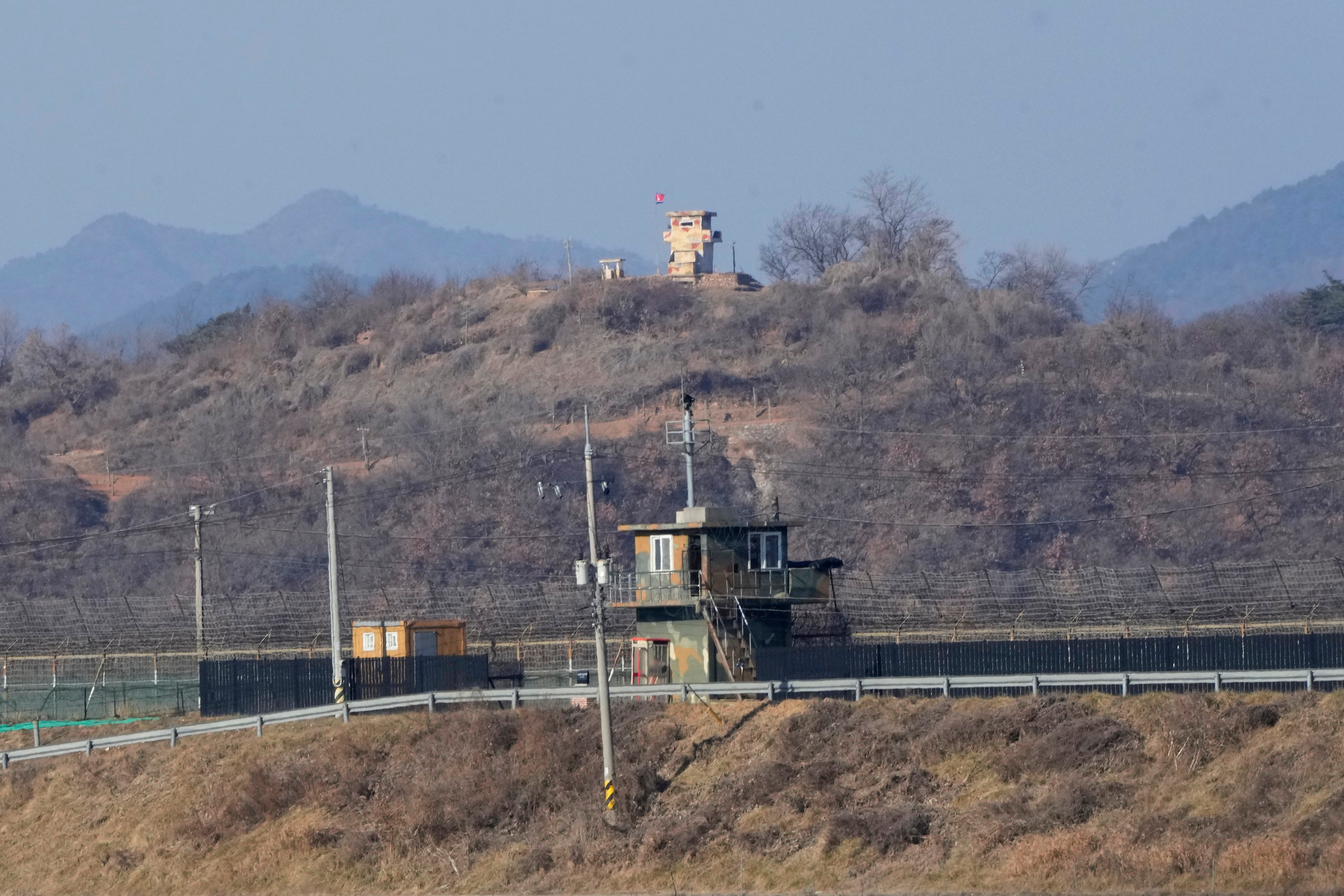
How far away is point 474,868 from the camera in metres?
37.4

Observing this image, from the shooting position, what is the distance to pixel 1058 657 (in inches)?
1638

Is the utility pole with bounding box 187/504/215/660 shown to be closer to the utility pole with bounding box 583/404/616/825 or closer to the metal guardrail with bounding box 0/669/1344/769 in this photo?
the metal guardrail with bounding box 0/669/1344/769

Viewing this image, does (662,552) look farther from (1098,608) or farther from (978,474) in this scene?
(978,474)

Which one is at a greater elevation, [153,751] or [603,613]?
[603,613]

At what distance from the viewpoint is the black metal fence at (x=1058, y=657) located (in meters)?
40.0

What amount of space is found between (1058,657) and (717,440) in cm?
6408

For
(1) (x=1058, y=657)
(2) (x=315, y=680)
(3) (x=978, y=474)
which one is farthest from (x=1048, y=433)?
(1) (x=1058, y=657)

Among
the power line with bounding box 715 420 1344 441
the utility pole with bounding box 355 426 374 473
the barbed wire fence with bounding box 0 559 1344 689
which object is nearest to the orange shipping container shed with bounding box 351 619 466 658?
the barbed wire fence with bounding box 0 559 1344 689

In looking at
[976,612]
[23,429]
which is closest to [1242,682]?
[976,612]

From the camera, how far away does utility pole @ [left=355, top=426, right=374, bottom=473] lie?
11025 cm

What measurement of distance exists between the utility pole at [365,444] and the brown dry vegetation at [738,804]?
63.8 meters

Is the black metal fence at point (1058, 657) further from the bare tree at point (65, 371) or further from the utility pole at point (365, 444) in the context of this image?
the bare tree at point (65, 371)

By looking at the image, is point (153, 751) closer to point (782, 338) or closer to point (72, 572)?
point (72, 572)

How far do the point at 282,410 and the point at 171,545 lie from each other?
19849 mm
